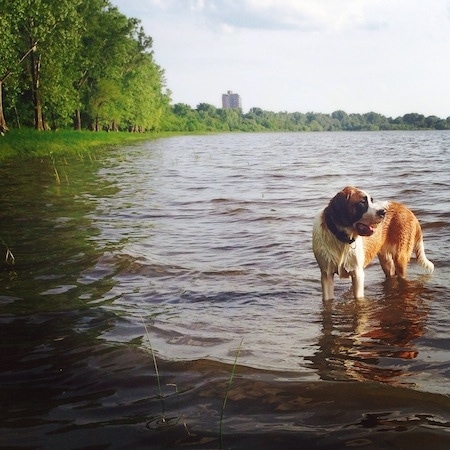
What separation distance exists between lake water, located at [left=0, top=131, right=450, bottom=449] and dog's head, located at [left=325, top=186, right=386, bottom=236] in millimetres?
799

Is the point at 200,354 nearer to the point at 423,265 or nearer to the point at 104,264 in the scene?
the point at 104,264

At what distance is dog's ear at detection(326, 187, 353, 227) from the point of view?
5.19 meters

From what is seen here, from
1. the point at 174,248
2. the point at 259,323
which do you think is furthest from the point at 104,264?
the point at 259,323

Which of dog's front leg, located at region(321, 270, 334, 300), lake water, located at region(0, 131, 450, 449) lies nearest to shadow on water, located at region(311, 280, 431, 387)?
lake water, located at region(0, 131, 450, 449)

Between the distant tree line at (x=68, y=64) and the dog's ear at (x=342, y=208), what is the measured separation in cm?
2242

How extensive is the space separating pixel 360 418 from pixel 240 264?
4340mm

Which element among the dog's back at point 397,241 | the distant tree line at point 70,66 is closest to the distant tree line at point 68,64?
the distant tree line at point 70,66

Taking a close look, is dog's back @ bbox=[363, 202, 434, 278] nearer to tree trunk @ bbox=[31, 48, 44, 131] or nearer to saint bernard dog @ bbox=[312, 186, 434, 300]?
saint bernard dog @ bbox=[312, 186, 434, 300]

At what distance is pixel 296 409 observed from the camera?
2896 mm

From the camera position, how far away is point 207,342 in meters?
4.15

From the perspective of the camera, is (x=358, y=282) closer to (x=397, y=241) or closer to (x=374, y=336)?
(x=397, y=241)

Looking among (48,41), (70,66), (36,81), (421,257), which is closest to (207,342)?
(421,257)

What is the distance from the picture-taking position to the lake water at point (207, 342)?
2693mm

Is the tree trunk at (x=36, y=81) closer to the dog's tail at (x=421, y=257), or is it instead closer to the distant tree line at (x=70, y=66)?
the distant tree line at (x=70, y=66)
